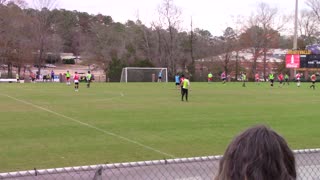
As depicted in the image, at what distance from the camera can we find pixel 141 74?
227 feet

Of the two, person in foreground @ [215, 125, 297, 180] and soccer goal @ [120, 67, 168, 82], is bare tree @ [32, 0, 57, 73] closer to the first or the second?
soccer goal @ [120, 67, 168, 82]

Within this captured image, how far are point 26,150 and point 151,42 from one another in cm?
8414

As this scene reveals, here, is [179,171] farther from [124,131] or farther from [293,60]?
[293,60]

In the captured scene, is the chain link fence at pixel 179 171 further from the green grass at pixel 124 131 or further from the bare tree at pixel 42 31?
the bare tree at pixel 42 31

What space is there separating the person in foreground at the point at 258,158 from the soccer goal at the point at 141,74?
64758 mm

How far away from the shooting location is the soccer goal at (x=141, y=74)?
67812 millimetres

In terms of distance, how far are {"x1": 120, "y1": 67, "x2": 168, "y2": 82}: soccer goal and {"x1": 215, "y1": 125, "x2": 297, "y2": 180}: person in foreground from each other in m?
64.8

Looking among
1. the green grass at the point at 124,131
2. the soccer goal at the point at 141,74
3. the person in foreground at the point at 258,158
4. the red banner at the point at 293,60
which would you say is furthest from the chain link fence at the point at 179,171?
the soccer goal at the point at 141,74

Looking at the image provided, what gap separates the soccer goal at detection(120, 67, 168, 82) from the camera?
67.8m

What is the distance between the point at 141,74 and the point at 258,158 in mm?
67445

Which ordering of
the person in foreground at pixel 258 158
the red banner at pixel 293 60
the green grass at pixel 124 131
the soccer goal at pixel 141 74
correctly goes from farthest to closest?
the soccer goal at pixel 141 74 → the red banner at pixel 293 60 → the green grass at pixel 124 131 → the person in foreground at pixel 258 158

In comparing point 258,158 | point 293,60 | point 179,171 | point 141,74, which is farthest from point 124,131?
point 141,74

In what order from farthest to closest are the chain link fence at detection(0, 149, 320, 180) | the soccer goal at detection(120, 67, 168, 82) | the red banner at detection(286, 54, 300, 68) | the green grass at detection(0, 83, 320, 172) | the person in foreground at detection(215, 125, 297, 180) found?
the soccer goal at detection(120, 67, 168, 82), the red banner at detection(286, 54, 300, 68), the green grass at detection(0, 83, 320, 172), the chain link fence at detection(0, 149, 320, 180), the person in foreground at detection(215, 125, 297, 180)

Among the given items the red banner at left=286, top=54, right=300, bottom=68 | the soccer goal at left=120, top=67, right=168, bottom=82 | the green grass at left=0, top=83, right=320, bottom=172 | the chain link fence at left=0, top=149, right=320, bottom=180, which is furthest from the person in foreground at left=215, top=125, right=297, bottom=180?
the red banner at left=286, top=54, right=300, bottom=68
